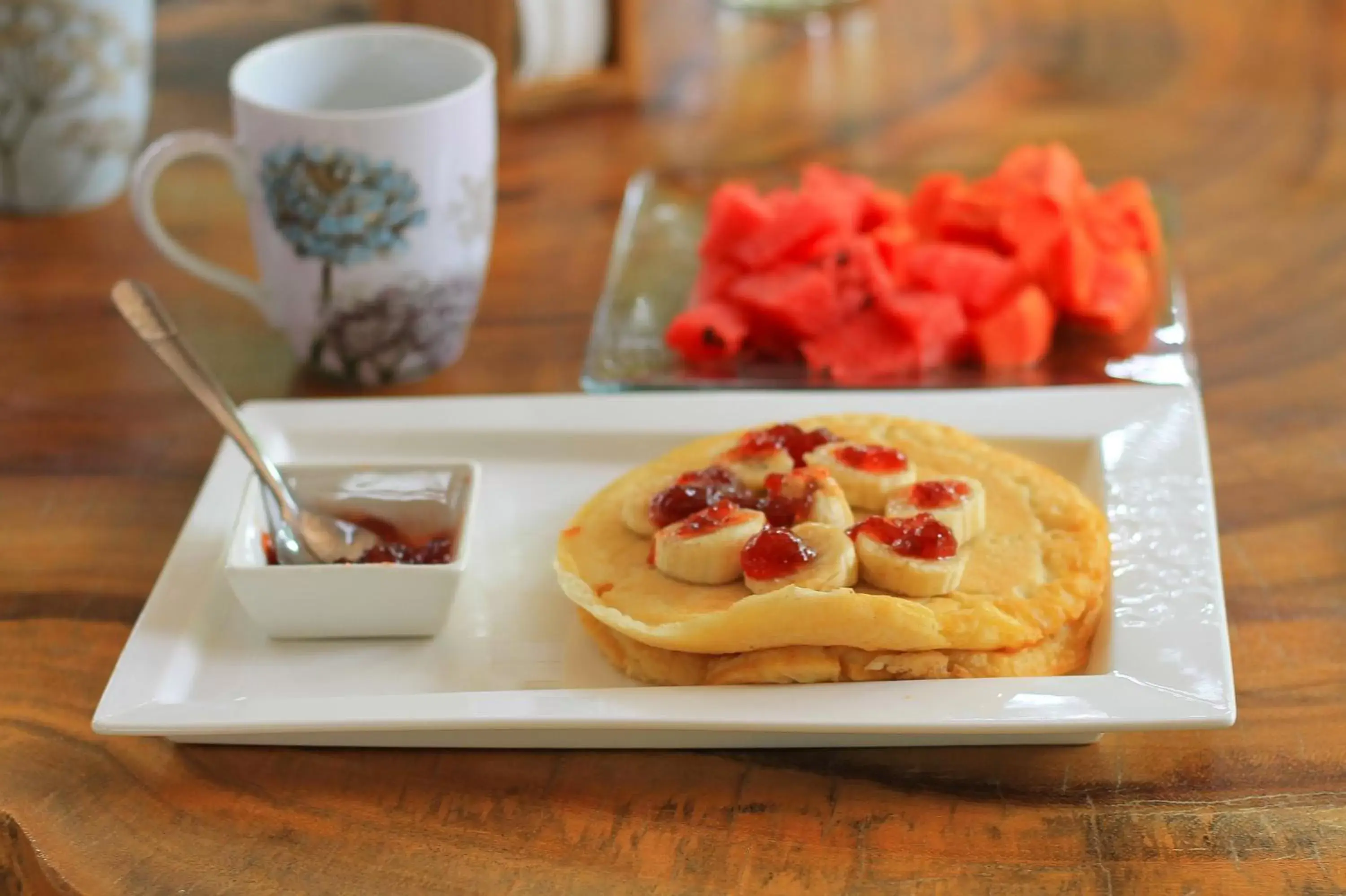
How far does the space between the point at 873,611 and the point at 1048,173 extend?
0.90 m

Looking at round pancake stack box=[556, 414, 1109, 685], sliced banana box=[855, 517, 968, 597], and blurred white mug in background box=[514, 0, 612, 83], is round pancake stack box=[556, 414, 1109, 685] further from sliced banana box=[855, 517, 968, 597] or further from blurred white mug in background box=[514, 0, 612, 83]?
blurred white mug in background box=[514, 0, 612, 83]

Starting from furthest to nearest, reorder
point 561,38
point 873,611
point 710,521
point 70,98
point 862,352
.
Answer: point 561,38 → point 70,98 → point 862,352 → point 710,521 → point 873,611

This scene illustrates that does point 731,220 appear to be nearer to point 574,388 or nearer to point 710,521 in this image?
point 574,388

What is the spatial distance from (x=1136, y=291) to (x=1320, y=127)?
751 mm

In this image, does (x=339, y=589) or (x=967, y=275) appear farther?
(x=967, y=275)

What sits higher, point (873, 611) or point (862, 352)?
point (873, 611)

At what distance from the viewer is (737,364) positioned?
68.6 inches

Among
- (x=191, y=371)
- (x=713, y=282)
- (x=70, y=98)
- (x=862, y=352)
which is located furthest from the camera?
(x=70, y=98)

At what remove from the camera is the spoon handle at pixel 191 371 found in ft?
4.47

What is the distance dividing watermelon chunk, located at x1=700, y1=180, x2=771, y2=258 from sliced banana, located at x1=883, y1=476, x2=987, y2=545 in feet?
2.02

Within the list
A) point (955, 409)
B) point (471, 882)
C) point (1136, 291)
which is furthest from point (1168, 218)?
point (471, 882)

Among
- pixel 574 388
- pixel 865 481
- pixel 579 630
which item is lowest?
pixel 574 388

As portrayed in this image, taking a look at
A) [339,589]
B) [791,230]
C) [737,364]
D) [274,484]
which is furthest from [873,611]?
[791,230]

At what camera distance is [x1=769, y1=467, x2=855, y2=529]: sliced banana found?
1.24 m
